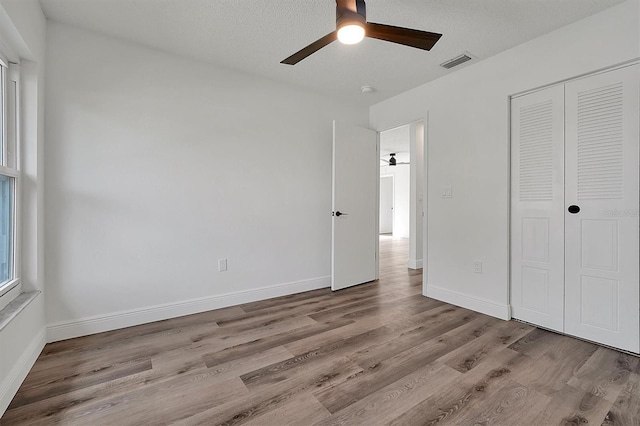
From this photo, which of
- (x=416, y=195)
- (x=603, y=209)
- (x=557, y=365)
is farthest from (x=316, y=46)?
(x=416, y=195)

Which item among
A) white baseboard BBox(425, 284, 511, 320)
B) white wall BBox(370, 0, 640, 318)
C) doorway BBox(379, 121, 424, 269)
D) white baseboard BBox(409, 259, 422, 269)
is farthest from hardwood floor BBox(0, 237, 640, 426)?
doorway BBox(379, 121, 424, 269)

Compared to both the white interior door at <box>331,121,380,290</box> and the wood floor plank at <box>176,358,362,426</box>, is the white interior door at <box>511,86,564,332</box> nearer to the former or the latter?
the white interior door at <box>331,121,380,290</box>

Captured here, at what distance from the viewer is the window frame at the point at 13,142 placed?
179 cm

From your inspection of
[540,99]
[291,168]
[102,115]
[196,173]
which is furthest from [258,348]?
[540,99]

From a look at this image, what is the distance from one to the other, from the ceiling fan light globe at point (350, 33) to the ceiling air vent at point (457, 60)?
5.04ft

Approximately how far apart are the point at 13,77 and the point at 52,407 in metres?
1.99

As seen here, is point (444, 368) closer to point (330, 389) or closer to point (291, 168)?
point (330, 389)

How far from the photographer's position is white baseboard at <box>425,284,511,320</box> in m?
2.68

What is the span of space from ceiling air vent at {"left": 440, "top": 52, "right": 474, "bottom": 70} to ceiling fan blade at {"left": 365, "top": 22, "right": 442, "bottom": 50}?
123 cm

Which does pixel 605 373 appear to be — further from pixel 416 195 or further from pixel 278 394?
pixel 416 195

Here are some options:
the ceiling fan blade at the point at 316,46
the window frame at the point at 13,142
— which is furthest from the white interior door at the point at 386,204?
the window frame at the point at 13,142

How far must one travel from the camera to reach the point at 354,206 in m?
3.71

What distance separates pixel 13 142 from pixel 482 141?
366 centimetres

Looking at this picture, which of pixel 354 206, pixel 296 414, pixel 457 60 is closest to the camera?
pixel 296 414
